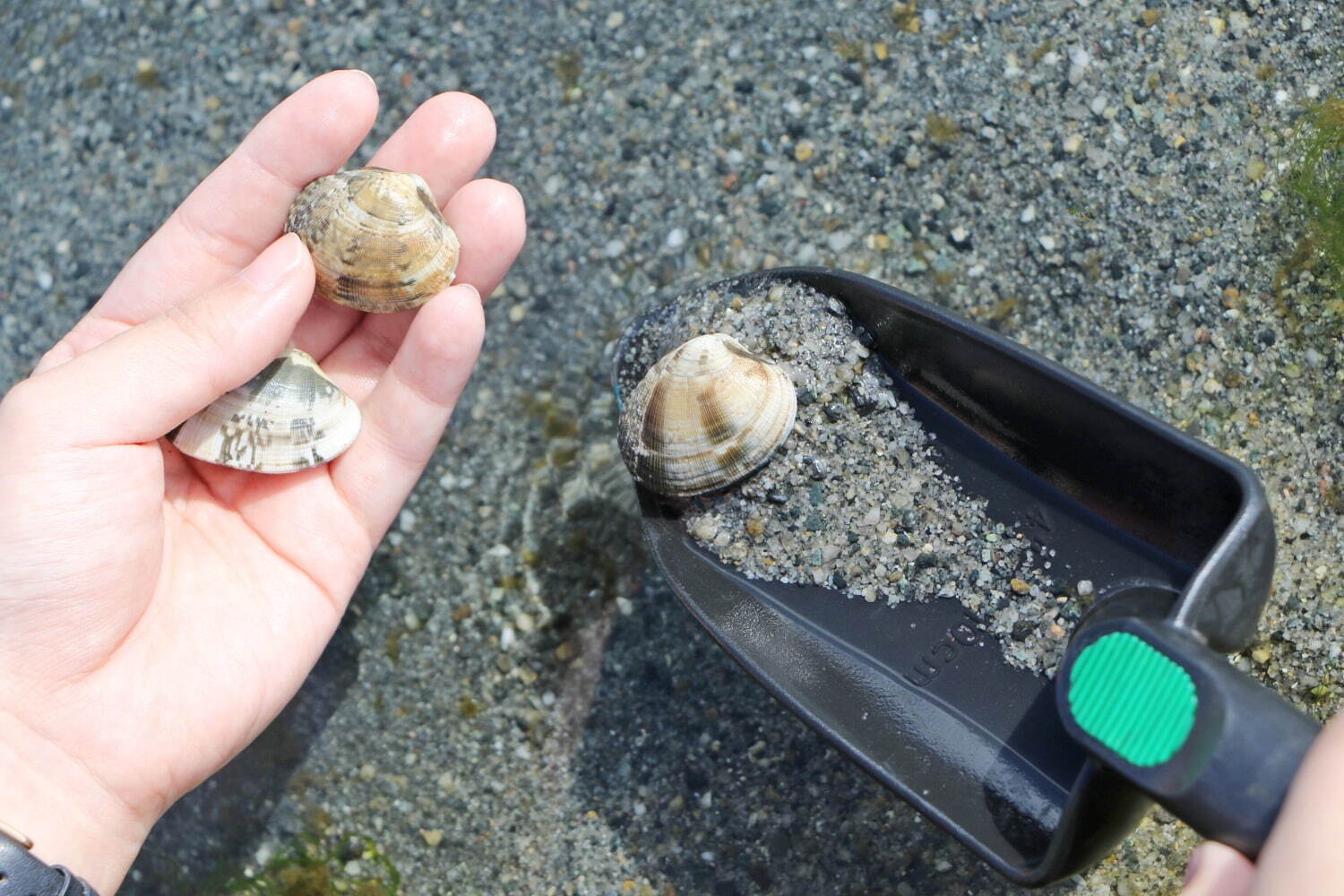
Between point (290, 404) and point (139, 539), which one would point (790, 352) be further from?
A: point (139, 539)

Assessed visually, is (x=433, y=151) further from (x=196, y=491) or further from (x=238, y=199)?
(x=196, y=491)

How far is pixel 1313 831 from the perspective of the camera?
1.39 m

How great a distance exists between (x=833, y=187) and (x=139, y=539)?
179 centimetres

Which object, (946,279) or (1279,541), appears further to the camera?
(946,279)

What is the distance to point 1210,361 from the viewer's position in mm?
2344

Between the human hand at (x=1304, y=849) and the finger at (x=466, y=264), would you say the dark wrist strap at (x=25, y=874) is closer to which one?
the finger at (x=466, y=264)

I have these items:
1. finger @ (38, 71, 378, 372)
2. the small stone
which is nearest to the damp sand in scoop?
finger @ (38, 71, 378, 372)

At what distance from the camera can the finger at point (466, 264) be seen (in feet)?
7.66

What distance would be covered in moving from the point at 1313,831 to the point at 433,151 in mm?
2159

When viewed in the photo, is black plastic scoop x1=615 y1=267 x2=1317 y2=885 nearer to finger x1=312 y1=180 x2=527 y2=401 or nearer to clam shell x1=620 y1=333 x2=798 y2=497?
clam shell x1=620 y1=333 x2=798 y2=497

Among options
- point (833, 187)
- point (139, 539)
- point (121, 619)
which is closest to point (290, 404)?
→ point (139, 539)

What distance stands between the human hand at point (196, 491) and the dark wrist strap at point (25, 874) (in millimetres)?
81

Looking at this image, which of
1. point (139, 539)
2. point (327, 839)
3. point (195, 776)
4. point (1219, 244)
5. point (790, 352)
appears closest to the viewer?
point (139, 539)

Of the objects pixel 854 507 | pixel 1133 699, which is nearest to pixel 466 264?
pixel 854 507
